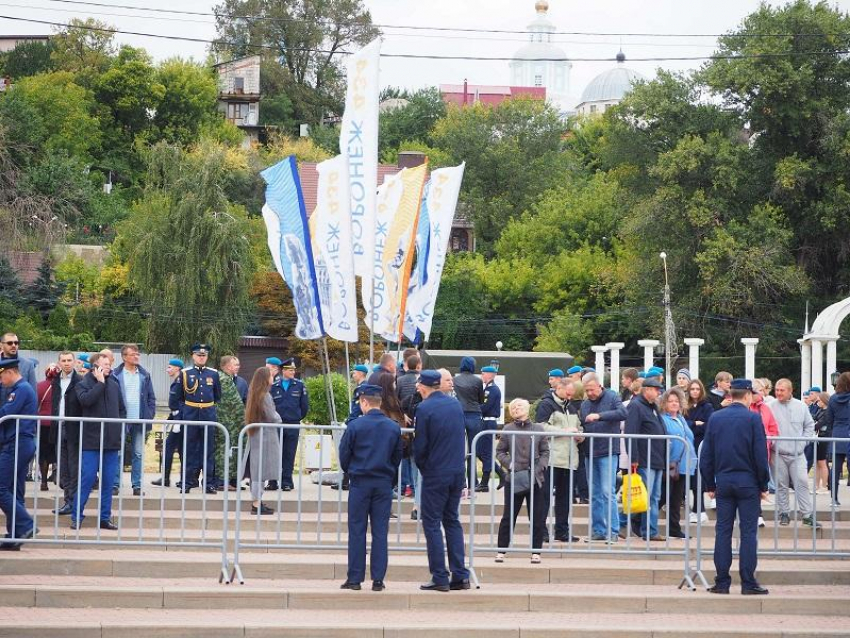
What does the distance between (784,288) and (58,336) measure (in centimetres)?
2904

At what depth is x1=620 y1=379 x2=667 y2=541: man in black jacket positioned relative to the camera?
13.0 metres

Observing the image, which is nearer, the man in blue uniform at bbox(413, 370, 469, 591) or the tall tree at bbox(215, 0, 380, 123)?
the man in blue uniform at bbox(413, 370, 469, 591)

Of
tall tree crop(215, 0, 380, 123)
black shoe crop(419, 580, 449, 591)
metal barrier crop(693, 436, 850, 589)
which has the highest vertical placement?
tall tree crop(215, 0, 380, 123)

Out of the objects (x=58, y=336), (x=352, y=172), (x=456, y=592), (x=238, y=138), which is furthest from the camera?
(x=238, y=138)

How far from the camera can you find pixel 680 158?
51.8 meters

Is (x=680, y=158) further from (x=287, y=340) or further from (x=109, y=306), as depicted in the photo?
(x=109, y=306)

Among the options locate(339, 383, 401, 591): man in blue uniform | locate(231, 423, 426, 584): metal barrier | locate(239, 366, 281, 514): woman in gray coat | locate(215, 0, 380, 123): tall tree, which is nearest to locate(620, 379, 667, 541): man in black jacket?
locate(231, 423, 426, 584): metal barrier

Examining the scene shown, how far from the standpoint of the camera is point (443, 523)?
1173 cm

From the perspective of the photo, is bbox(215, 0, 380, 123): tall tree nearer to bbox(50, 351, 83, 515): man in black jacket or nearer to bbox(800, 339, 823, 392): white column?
bbox(800, 339, 823, 392): white column

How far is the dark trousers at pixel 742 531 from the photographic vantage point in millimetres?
11742

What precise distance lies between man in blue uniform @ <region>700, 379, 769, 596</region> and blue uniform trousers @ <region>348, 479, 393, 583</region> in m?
2.93

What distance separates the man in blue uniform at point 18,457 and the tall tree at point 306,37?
75.1 meters

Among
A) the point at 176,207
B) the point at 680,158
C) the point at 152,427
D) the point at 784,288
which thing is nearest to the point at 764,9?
the point at 680,158

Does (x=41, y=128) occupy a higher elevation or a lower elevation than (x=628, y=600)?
higher
